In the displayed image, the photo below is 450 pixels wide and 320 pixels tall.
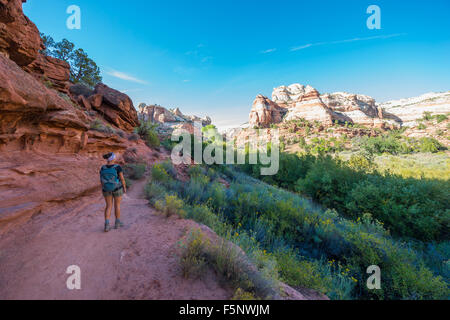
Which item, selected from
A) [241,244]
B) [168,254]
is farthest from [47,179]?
[241,244]

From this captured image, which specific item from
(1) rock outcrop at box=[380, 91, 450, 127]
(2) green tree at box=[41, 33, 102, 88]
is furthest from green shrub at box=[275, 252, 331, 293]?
(1) rock outcrop at box=[380, 91, 450, 127]

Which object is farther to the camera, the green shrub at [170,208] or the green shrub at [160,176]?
the green shrub at [160,176]

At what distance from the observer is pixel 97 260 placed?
2184 mm

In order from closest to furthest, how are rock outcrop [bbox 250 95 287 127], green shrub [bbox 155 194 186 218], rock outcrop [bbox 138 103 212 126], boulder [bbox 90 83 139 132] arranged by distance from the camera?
1. green shrub [bbox 155 194 186 218]
2. boulder [bbox 90 83 139 132]
3. rock outcrop [bbox 138 103 212 126]
4. rock outcrop [bbox 250 95 287 127]

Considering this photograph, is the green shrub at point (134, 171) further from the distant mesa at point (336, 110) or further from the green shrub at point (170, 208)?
the distant mesa at point (336, 110)

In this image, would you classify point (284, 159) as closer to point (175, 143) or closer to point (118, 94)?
point (175, 143)

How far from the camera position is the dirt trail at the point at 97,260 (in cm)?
174

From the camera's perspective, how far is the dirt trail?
1737 mm

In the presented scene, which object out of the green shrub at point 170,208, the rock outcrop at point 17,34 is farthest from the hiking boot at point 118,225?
the rock outcrop at point 17,34

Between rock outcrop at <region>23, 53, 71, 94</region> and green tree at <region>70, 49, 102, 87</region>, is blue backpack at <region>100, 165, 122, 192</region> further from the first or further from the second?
green tree at <region>70, 49, 102, 87</region>

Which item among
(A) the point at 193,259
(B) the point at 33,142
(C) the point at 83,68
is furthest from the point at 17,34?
(C) the point at 83,68

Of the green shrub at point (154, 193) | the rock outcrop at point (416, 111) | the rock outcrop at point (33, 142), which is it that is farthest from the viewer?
the rock outcrop at point (416, 111)

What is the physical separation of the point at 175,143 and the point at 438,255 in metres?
14.1

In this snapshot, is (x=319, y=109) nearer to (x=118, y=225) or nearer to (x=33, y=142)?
(x=118, y=225)
